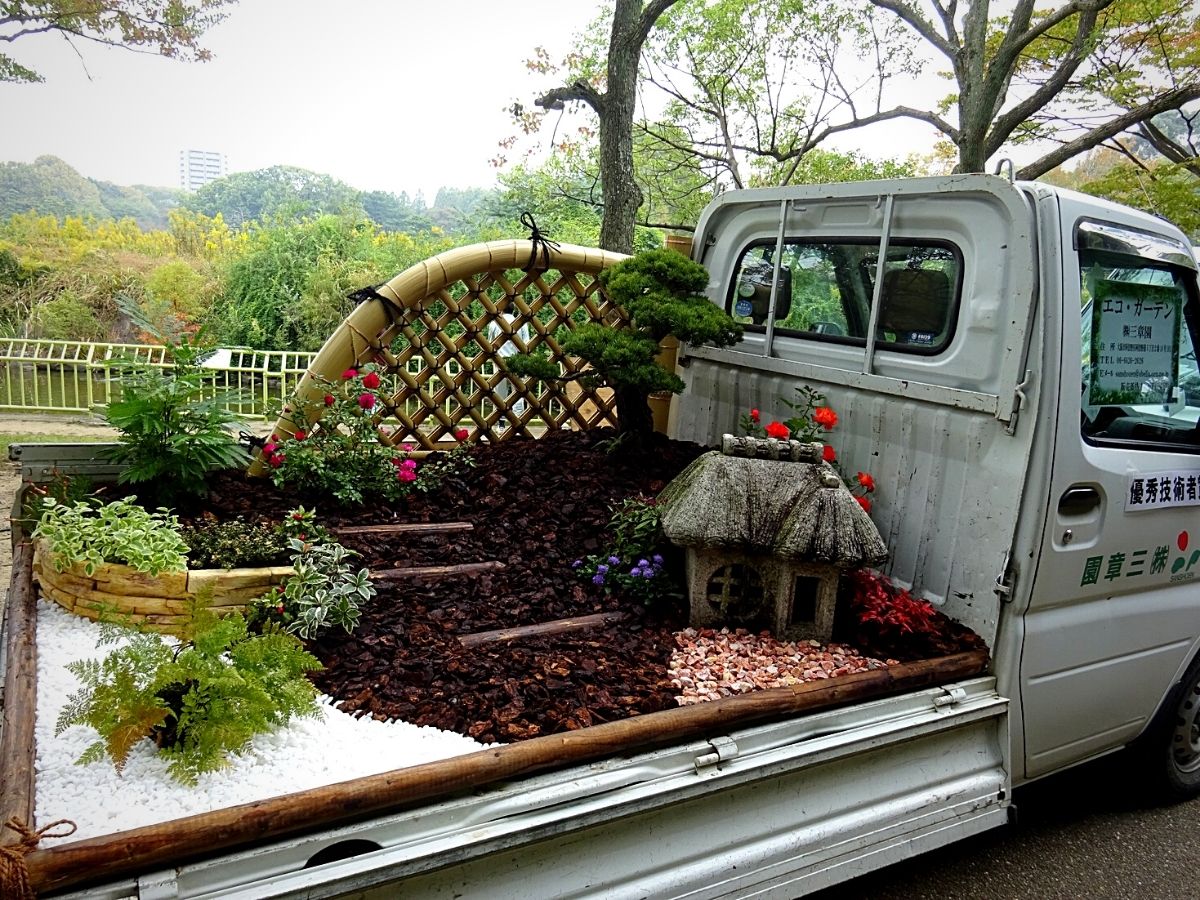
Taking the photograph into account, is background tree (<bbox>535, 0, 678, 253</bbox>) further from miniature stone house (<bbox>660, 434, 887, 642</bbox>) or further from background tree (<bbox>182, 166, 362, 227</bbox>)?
background tree (<bbox>182, 166, 362, 227</bbox>)

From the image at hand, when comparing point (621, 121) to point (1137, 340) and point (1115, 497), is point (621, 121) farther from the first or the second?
point (1115, 497)

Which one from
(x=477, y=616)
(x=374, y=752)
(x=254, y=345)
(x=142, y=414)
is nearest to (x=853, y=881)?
(x=477, y=616)

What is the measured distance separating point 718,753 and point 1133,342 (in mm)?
1579

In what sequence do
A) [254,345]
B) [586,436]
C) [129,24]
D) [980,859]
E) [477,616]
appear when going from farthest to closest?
[254,345] → [129,24] → [586,436] → [980,859] → [477,616]

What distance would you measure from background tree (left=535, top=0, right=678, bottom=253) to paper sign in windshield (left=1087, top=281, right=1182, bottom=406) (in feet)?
14.7

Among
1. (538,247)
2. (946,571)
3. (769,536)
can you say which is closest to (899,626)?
(946,571)

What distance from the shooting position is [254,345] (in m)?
10.6

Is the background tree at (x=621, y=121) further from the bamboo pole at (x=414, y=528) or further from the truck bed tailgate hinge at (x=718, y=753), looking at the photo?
the truck bed tailgate hinge at (x=718, y=753)

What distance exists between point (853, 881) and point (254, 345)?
10214 millimetres

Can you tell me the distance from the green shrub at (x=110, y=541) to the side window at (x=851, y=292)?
6.42 feet

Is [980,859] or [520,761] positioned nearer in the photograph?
A: [520,761]

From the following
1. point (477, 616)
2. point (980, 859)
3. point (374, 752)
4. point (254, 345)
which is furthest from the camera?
point (254, 345)

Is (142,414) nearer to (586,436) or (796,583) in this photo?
(586,436)

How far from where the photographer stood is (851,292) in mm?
2512
